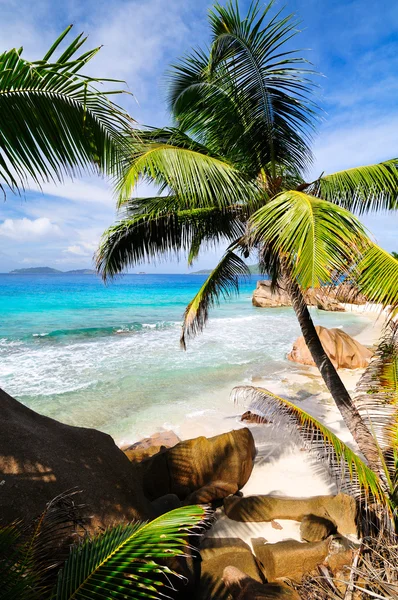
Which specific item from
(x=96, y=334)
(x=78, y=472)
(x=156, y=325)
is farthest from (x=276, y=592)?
(x=156, y=325)

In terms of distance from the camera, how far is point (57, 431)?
3.68 metres

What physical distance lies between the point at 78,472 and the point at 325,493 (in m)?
4.06

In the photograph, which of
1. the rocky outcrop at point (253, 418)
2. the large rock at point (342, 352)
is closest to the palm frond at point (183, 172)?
the rocky outcrop at point (253, 418)

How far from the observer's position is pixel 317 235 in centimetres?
278

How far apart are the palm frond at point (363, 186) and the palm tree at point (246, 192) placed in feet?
0.05

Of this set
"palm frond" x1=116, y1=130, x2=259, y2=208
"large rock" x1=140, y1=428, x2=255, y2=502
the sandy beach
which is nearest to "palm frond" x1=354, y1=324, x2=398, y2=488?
the sandy beach

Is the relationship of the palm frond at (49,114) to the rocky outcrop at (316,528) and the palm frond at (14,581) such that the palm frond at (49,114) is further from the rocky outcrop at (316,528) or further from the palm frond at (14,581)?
the rocky outcrop at (316,528)

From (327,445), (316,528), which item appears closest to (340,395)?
(327,445)

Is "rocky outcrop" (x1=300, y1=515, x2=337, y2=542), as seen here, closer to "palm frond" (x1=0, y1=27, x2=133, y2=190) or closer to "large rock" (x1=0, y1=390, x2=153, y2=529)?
"large rock" (x1=0, y1=390, x2=153, y2=529)

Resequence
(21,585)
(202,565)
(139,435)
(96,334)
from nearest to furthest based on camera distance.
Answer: (21,585) < (202,565) < (139,435) < (96,334)

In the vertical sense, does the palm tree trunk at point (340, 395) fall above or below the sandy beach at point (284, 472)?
above

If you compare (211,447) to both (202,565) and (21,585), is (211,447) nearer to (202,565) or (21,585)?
(202,565)

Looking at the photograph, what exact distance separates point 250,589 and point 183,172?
4296 mm

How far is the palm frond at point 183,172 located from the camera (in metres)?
3.10
